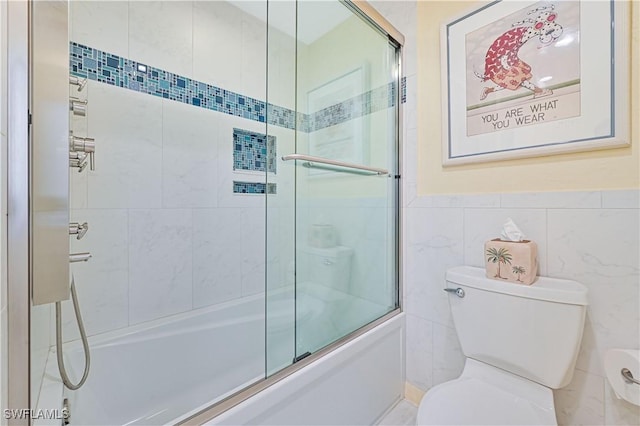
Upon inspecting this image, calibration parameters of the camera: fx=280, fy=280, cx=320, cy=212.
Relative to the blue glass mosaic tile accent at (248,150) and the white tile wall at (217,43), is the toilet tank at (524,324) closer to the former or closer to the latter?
the blue glass mosaic tile accent at (248,150)

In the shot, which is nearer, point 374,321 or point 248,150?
point 374,321

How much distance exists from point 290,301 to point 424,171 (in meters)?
0.95

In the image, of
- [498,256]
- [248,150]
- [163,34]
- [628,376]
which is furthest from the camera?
[248,150]

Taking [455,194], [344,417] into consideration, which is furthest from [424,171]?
[344,417]

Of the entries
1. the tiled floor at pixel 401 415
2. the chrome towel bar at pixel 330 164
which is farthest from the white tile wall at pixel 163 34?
the tiled floor at pixel 401 415

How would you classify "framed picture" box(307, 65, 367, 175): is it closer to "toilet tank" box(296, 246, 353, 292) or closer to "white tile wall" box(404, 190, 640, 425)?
"toilet tank" box(296, 246, 353, 292)

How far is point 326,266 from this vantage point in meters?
1.22

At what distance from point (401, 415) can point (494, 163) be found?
130 cm

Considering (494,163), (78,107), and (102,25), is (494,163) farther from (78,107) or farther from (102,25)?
(102,25)

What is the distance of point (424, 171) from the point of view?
4.80 ft

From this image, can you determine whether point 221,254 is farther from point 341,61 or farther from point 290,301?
point 341,61

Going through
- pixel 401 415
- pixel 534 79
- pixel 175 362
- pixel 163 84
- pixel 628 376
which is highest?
pixel 163 84

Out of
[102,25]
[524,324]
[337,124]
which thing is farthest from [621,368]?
[102,25]

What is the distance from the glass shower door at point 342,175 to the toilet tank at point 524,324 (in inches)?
17.3
